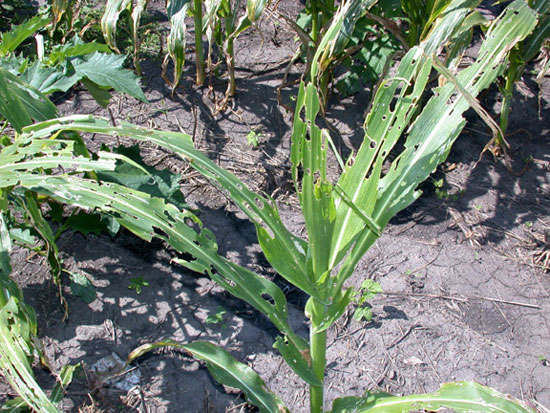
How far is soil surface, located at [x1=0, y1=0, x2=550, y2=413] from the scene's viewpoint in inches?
73.5

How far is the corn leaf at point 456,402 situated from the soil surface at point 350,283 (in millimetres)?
455

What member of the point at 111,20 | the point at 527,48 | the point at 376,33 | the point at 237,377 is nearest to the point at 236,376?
the point at 237,377

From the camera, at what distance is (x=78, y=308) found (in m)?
2.01

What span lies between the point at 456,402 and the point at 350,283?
2.92 feet

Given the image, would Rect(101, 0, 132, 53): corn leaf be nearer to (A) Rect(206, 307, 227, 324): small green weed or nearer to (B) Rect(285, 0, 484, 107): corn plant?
(B) Rect(285, 0, 484, 107): corn plant

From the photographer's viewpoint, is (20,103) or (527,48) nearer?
(20,103)

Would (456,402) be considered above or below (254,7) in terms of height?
below

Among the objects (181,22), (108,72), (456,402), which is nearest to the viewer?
(456,402)

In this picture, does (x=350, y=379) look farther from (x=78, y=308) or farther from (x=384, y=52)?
(x=384, y=52)

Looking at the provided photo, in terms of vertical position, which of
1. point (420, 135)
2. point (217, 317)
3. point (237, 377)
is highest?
point (420, 135)

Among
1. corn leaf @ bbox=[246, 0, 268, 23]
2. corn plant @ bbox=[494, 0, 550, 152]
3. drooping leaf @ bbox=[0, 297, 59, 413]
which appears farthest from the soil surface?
corn leaf @ bbox=[246, 0, 268, 23]

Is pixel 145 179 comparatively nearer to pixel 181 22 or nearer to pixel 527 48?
pixel 181 22

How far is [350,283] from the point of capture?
2166mm

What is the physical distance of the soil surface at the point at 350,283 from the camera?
1.87 metres
